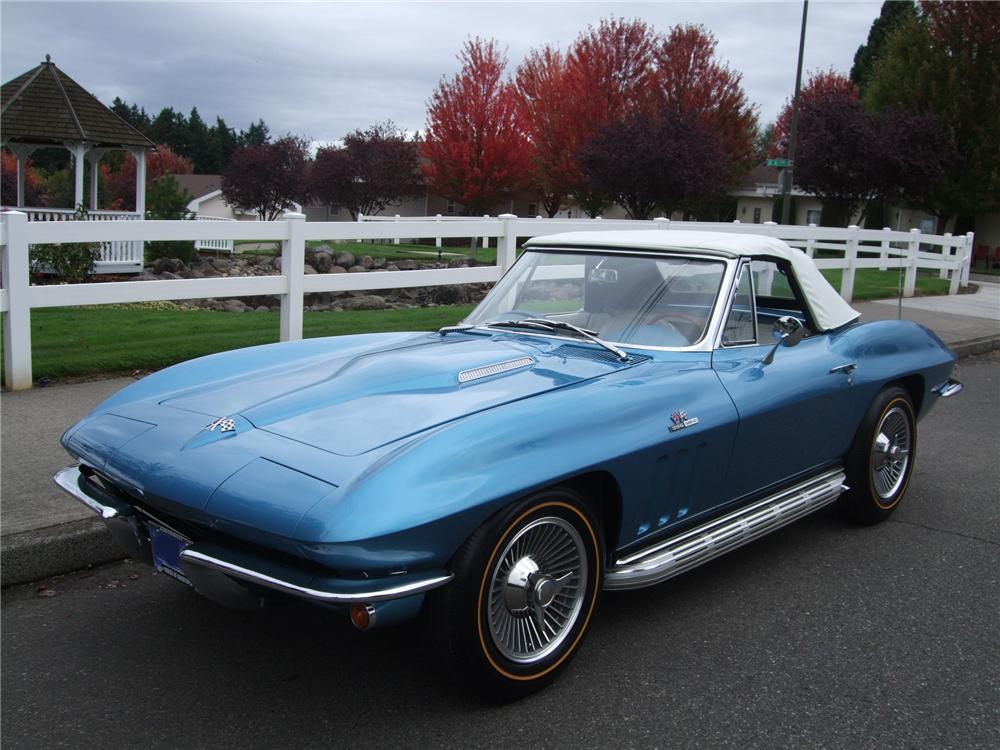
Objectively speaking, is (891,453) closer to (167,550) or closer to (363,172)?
(167,550)

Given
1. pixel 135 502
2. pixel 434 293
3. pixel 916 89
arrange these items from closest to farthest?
pixel 135 502, pixel 434 293, pixel 916 89

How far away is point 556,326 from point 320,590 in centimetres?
194

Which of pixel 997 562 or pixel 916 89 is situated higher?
pixel 916 89

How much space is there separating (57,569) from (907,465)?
4292 mm

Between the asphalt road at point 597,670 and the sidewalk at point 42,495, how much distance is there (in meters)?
0.11

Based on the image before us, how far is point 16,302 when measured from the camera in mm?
6164

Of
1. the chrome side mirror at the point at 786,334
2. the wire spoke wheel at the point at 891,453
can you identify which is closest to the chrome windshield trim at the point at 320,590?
the chrome side mirror at the point at 786,334

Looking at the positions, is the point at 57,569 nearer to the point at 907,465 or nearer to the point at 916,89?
the point at 907,465

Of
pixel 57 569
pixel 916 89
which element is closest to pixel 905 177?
pixel 916 89

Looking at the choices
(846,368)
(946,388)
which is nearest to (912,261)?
(946,388)

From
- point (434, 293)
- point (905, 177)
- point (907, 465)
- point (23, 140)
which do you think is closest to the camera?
point (907, 465)

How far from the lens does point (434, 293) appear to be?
48.5 ft

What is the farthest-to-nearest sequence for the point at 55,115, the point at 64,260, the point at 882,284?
the point at 55,115
the point at 882,284
the point at 64,260

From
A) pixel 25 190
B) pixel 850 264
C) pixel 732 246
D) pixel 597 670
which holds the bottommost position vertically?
pixel 597 670
